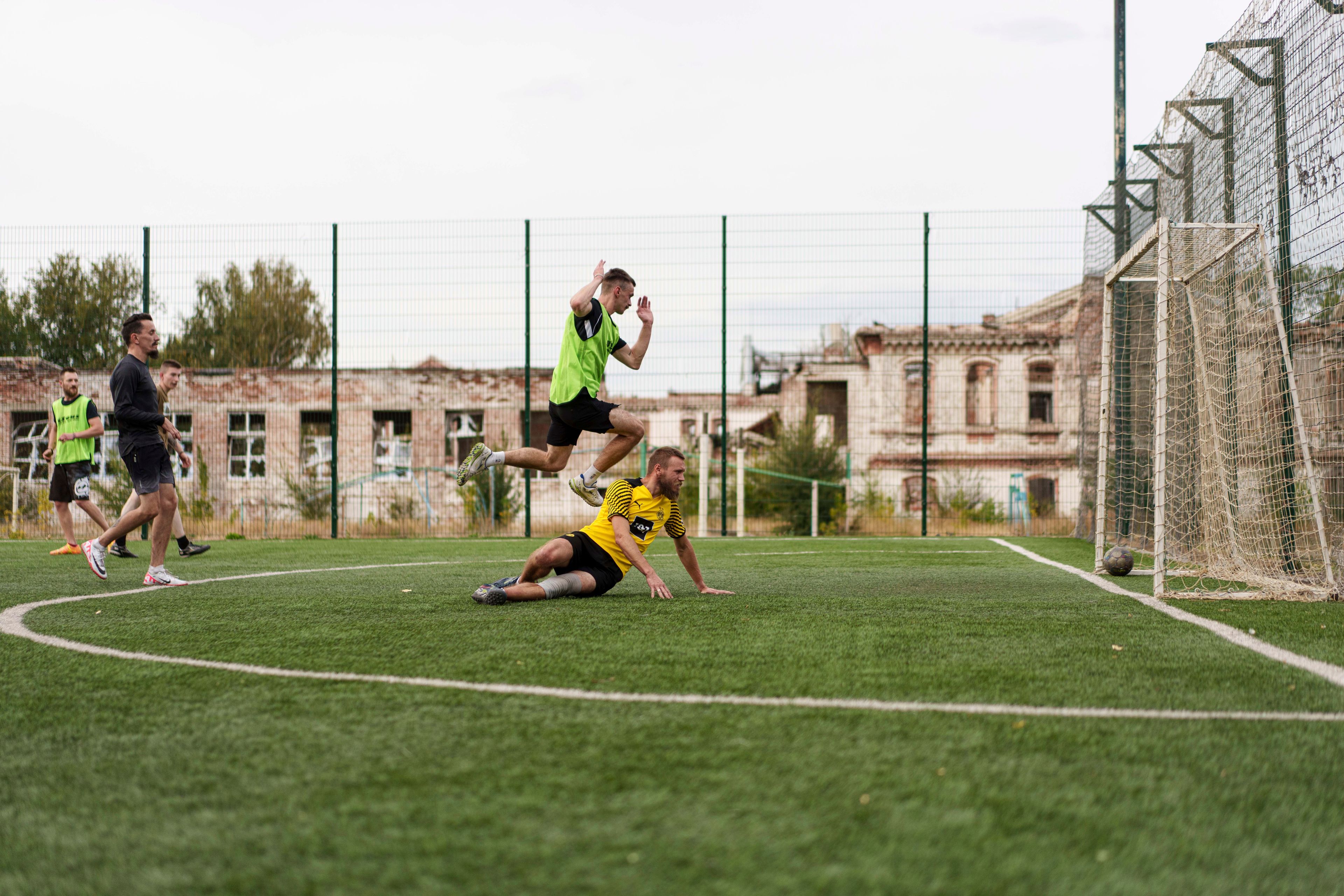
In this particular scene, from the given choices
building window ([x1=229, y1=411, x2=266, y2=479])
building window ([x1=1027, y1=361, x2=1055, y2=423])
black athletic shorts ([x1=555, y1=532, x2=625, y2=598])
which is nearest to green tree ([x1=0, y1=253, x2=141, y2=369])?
building window ([x1=229, y1=411, x2=266, y2=479])

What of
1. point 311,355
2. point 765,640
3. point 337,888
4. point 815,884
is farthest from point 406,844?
point 311,355

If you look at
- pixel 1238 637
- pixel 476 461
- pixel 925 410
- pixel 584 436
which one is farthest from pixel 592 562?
pixel 584 436

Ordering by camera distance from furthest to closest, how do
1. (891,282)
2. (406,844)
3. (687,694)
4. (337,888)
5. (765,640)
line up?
(891,282) < (765,640) < (687,694) < (406,844) < (337,888)

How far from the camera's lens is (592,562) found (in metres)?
5.60

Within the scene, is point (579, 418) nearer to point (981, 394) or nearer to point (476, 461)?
point (476, 461)

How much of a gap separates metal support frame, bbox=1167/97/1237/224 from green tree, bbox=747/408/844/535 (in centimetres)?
771

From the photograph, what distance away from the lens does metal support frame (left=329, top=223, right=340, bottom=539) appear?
1435 centimetres

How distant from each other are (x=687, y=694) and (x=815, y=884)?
4.48ft

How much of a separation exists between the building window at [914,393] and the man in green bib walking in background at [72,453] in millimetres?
10170

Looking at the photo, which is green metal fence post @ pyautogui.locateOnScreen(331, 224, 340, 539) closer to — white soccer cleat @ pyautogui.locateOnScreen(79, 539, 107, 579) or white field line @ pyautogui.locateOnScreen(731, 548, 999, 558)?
white field line @ pyautogui.locateOnScreen(731, 548, 999, 558)

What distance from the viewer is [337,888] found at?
161 cm

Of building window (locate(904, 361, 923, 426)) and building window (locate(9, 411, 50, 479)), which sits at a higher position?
building window (locate(904, 361, 923, 426))

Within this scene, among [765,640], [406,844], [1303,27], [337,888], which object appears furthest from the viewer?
[1303,27]

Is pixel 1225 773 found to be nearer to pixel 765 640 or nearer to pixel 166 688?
pixel 765 640
